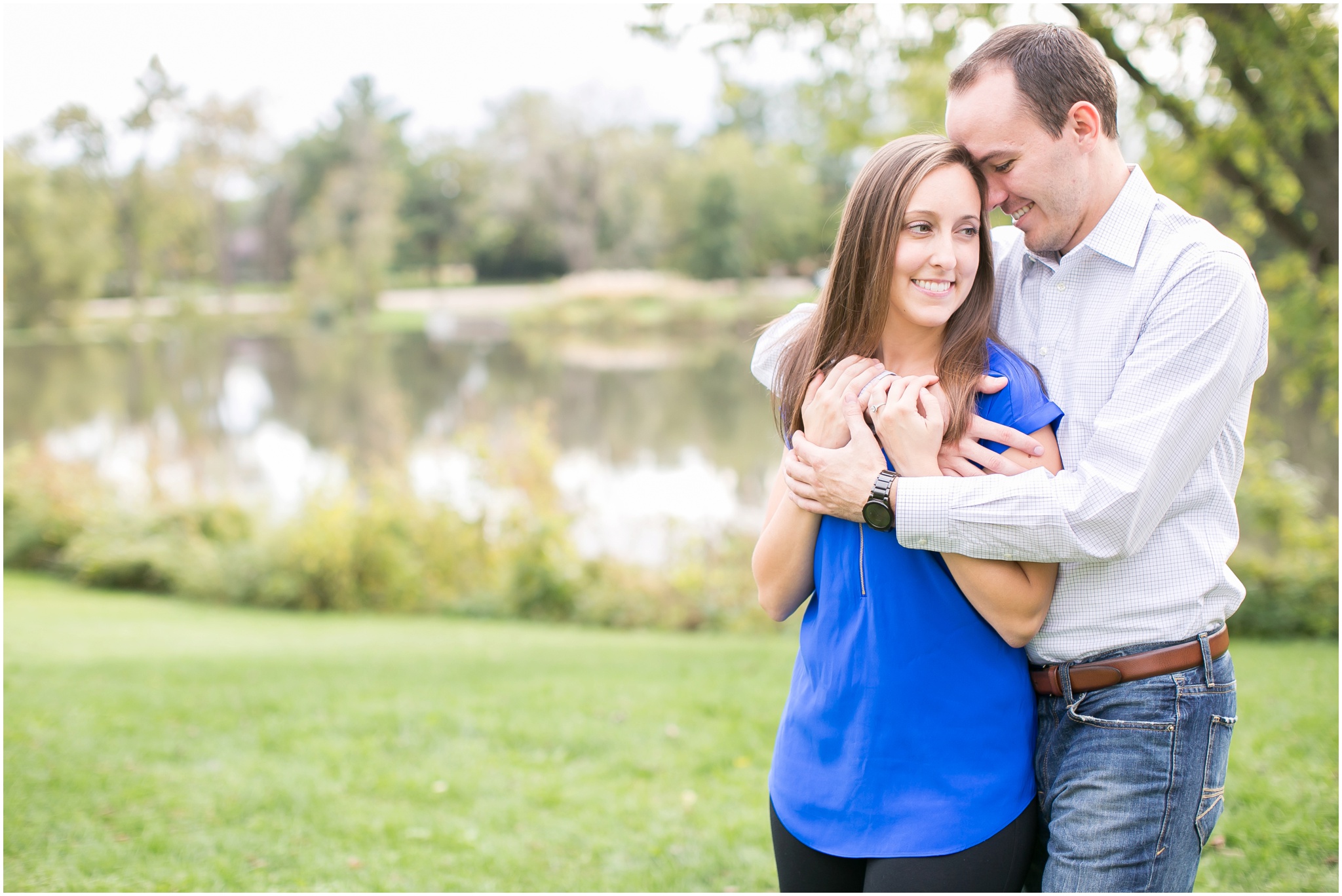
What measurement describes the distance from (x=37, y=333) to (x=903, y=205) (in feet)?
95.1

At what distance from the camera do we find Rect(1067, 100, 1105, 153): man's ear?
175 cm

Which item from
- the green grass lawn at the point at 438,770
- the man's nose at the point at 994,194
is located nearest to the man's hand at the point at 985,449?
the man's nose at the point at 994,194

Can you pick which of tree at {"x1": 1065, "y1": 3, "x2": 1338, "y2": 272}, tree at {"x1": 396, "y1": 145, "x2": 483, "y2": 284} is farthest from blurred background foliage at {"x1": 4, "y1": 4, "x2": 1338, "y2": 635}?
tree at {"x1": 396, "y1": 145, "x2": 483, "y2": 284}

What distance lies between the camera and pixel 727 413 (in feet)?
75.3

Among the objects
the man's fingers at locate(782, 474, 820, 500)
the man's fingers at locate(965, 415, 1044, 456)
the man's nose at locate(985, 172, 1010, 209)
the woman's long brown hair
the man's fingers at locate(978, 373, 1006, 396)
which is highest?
the man's nose at locate(985, 172, 1010, 209)

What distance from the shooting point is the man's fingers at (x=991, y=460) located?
1.69 m

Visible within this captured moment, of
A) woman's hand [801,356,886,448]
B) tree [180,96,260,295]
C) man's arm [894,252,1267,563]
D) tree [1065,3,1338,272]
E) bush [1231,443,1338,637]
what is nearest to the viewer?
man's arm [894,252,1267,563]

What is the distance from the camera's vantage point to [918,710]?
67.2 inches

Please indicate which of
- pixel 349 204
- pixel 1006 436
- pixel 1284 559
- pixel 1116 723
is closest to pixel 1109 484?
pixel 1006 436

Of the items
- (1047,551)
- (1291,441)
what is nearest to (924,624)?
(1047,551)

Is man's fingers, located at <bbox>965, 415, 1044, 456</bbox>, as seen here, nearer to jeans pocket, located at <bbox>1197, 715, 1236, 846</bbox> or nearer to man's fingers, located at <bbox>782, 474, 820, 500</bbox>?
man's fingers, located at <bbox>782, 474, 820, 500</bbox>

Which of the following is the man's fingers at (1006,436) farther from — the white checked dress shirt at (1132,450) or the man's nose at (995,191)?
the man's nose at (995,191)

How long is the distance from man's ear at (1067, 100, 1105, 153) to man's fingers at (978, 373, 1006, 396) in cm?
46

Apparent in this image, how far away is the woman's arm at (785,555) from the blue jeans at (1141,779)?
0.51 metres
